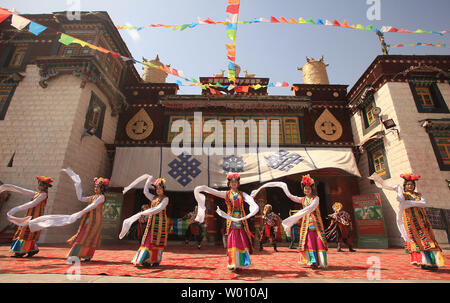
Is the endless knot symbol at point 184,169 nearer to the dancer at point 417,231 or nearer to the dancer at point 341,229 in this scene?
the dancer at point 341,229

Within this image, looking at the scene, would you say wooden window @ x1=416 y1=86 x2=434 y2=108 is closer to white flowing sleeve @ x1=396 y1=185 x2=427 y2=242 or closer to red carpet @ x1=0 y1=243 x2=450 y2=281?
red carpet @ x1=0 y1=243 x2=450 y2=281

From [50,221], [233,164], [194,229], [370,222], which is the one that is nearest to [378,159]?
[370,222]

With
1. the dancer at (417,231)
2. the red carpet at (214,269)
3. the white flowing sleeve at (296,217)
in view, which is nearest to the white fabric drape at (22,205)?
the red carpet at (214,269)

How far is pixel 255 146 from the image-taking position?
34.0 ft

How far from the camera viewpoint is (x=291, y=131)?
10.9m

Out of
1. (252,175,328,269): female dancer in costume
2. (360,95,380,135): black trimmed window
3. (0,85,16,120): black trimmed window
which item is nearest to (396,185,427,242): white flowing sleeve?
(252,175,328,269): female dancer in costume

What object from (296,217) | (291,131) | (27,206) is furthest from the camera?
(291,131)

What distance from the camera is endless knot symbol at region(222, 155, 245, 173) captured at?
9.34 meters

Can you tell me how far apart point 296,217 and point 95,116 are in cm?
956

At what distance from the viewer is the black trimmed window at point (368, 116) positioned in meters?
9.43

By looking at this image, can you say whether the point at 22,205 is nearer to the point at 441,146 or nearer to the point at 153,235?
the point at 153,235
